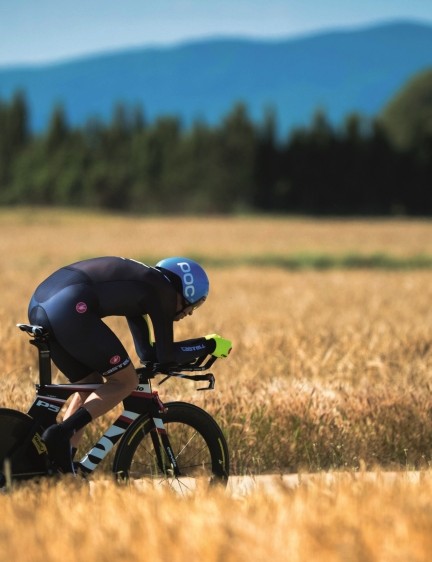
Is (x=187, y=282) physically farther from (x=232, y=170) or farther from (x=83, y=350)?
(x=232, y=170)

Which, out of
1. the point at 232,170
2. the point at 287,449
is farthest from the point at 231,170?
the point at 287,449

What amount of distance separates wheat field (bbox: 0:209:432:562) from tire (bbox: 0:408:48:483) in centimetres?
21

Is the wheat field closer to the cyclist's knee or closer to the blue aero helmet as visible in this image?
the cyclist's knee

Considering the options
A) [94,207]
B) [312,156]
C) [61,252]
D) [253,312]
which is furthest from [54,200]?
[253,312]

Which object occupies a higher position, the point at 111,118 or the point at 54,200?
the point at 111,118

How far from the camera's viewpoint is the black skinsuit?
5.29m

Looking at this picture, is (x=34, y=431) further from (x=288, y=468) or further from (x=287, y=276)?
(x=287, y=276)

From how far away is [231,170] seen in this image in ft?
280

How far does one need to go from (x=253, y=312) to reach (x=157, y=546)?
493 inches

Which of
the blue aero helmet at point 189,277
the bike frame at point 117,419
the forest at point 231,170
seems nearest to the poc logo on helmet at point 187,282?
the blue aero helmet at point 189,277

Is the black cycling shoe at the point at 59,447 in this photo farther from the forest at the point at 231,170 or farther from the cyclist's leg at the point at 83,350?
the forest at the point at 231,170

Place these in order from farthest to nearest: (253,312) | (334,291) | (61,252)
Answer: (61,252)
(334,291)
(253,312)

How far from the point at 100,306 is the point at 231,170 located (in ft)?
264

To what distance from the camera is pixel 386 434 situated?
23.7 feet
